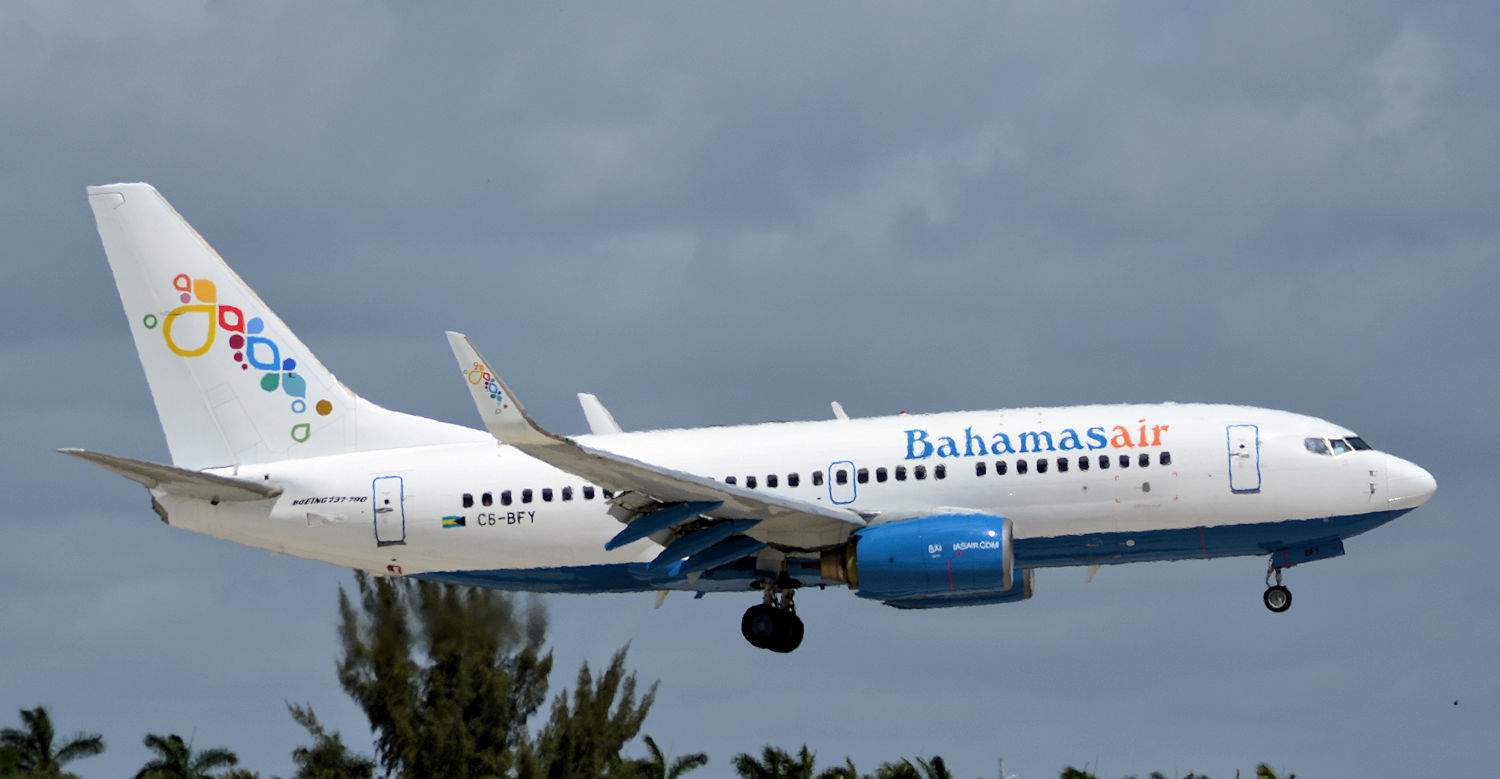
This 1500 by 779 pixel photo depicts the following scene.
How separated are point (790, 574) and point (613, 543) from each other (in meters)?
5.38

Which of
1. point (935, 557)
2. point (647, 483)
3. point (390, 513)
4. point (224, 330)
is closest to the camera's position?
point (647, 483)

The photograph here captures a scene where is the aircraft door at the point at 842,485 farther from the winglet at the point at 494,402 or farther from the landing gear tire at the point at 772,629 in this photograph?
the winglet at the point at 494,402

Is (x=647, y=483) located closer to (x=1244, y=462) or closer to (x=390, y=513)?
(x=390, y=513)

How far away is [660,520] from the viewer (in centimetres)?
5178

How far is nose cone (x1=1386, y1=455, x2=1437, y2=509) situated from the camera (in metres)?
52.9

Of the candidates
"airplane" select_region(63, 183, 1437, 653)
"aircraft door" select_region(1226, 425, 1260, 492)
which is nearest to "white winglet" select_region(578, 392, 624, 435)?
"airplane" select_region(63, 183, 1437, 653)

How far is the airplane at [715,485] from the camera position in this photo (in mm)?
52531

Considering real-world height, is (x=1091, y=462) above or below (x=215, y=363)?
below

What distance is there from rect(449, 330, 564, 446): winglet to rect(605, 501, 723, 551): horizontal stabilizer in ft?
20.2

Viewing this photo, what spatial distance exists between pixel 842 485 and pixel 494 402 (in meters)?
11.0

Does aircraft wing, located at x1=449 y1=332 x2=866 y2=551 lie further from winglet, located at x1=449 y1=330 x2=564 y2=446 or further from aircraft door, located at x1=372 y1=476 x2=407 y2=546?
aircraft door, located at x1=372 y1=476 x2=407 y2=546

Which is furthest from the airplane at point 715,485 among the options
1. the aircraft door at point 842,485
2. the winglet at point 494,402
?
the winglet at point 494,402

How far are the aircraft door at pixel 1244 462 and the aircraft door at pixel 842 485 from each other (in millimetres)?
8115

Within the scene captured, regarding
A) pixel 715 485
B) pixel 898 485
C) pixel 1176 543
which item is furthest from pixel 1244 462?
pixel 715 485
